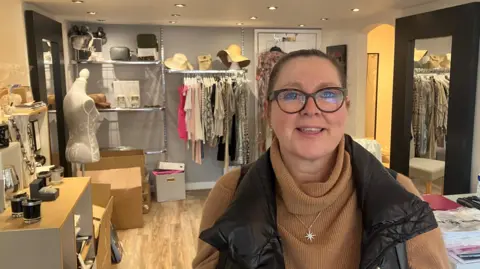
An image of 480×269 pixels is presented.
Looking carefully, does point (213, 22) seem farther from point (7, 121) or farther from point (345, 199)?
point (345, 199)

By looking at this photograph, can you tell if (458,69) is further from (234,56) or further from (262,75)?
(234,56)

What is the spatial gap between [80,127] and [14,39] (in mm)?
835

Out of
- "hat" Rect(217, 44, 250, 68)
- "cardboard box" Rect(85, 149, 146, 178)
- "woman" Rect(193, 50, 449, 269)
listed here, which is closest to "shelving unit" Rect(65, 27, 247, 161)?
"hat" Rect(217, 44, 250, 68)

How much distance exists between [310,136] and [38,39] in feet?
9.62

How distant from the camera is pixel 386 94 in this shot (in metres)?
6.12

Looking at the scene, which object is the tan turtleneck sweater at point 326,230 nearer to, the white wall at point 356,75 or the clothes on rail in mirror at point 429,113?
the clothes on rail in mirror at point 429,113

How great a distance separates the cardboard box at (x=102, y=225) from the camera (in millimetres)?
2771

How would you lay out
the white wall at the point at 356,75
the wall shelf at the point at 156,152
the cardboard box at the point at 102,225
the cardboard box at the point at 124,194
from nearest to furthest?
the cardboard box at the point at 102,225, the cardboard box at the point at 124,194, the white wall at the point at 356,75, the wall shelf at the point at 156,152

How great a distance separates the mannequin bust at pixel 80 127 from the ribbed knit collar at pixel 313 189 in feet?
9.05

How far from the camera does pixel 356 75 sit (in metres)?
4.71

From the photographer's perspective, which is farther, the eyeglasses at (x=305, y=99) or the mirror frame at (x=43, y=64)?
the mirror frame at (x=43, y=64)

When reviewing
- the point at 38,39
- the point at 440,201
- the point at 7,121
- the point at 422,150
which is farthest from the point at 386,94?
the point at 7,121

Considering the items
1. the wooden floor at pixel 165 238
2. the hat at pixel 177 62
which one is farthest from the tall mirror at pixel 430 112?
the hat at pixel 177 62

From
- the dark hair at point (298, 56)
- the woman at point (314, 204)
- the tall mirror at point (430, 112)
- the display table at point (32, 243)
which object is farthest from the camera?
the tall mirror at point (430, 112)
